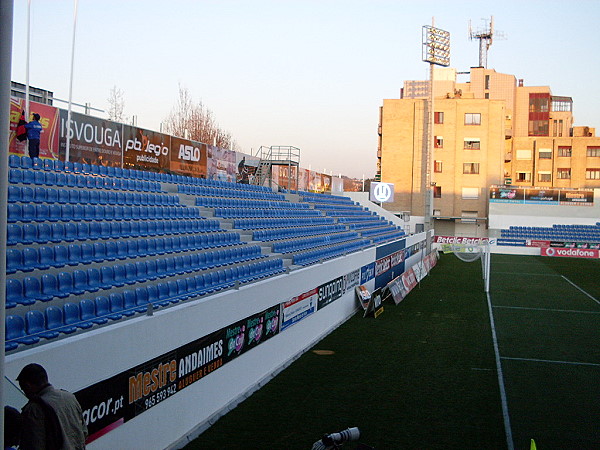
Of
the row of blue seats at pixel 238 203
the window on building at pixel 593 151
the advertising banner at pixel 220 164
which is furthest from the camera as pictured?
the window on building at pixel 593 151

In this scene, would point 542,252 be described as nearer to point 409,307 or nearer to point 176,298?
point 409,307

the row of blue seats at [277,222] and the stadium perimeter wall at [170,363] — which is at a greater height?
the row of blue seats at [277,222]

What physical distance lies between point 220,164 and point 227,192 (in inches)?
171

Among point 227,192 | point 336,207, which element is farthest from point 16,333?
point 336,207

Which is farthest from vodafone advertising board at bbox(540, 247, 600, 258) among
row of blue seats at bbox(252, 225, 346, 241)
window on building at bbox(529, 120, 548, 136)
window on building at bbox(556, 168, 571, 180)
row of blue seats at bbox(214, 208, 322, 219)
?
window on building at bbox(529, 120, 548, 136)

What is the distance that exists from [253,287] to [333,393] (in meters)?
2.26

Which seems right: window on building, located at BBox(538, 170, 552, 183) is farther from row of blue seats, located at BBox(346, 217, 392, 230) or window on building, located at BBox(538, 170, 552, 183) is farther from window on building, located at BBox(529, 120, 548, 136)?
row of blue seats, located at BBox(346, 217, 392, 230)

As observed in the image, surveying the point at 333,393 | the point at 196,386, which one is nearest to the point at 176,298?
the point at 196,386

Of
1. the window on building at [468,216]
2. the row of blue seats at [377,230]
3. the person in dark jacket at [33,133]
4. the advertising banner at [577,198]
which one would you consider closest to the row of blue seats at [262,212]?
the row of blue seats at [377,230]

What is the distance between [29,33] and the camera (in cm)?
1163

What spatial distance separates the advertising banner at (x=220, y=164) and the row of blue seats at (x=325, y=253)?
5006 mm

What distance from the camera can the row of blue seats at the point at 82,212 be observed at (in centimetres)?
808

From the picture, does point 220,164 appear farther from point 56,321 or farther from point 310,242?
point 56,321

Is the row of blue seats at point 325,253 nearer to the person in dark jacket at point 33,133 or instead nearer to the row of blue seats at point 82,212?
the row of blue seats at point 82,212
